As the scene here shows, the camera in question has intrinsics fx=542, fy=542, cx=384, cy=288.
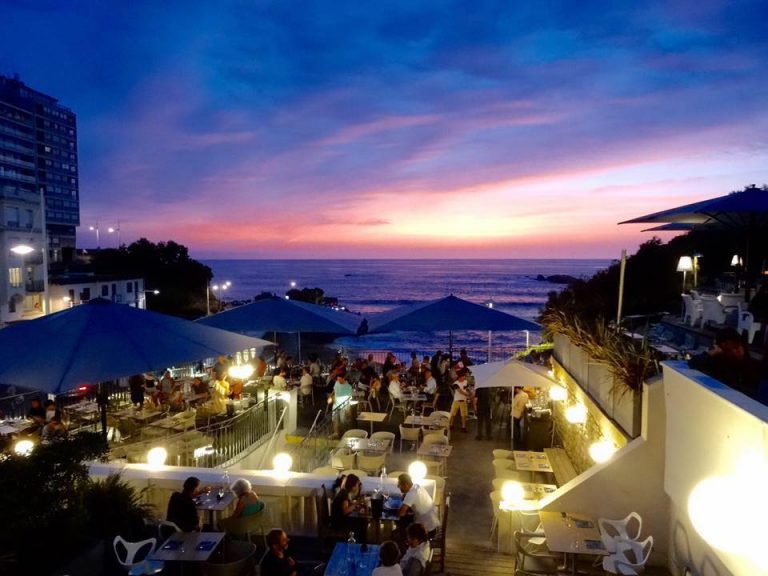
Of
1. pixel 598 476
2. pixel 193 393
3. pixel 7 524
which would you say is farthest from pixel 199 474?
pixel 193 393

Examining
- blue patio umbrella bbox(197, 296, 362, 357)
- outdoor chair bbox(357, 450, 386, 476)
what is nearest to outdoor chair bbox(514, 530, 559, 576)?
outdoor chair bbox(357, 450, 386, 476)

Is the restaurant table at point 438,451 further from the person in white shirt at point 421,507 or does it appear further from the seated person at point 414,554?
the seated person at point 414,554

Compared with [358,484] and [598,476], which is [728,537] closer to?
[598,476]

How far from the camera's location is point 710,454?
4844mm

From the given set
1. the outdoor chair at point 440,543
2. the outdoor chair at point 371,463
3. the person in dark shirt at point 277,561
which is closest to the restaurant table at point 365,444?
the outdoor chair at point 371,463

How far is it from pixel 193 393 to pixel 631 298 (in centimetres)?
1777

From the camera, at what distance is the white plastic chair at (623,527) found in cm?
654

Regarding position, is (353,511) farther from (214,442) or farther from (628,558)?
(214,442)

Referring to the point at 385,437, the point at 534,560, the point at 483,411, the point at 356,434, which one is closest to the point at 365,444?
the point at 385,437

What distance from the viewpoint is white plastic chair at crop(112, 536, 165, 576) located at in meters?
5.63

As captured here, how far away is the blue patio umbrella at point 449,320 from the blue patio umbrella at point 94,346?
223 inches

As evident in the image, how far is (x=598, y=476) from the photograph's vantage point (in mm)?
6887

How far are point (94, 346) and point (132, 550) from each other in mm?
2409

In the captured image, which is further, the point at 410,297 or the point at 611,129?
the point at 410,297
